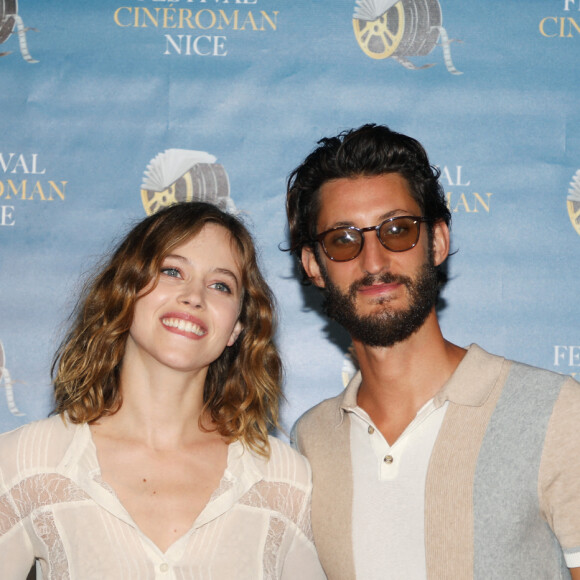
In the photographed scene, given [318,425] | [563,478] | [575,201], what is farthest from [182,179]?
[563,478]

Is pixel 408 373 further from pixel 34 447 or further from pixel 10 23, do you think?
pixel 10 23

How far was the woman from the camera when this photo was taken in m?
1.98

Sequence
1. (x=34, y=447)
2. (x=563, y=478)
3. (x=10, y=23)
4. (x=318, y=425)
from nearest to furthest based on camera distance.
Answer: (x=563, y=478) < (x=34, y=447) < (x=318, y=425) < (x=10, y=23)

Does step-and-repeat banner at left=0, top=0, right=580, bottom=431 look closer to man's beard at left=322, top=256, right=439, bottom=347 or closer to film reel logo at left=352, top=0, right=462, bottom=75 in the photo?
film reel logo at left=352, top=0, right=462, bottom=75

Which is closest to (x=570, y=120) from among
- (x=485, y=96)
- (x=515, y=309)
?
(x=485, y=96)

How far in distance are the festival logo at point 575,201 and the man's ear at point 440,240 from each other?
30.0 inches

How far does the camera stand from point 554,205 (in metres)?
2.87

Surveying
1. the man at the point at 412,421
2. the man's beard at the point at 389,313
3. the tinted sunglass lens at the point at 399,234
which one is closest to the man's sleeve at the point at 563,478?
the man at the point at 412,421

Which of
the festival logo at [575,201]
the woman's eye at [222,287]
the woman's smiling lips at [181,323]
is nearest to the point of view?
the woman's smiling lips at [181,323]

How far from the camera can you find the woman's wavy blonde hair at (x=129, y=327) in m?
2.23

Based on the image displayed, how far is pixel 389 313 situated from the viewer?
2.17 metres

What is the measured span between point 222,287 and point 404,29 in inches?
53.7

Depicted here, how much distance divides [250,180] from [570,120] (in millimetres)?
1267

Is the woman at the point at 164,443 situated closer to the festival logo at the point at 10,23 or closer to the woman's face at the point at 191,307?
the woman's face at the point at 191,307
